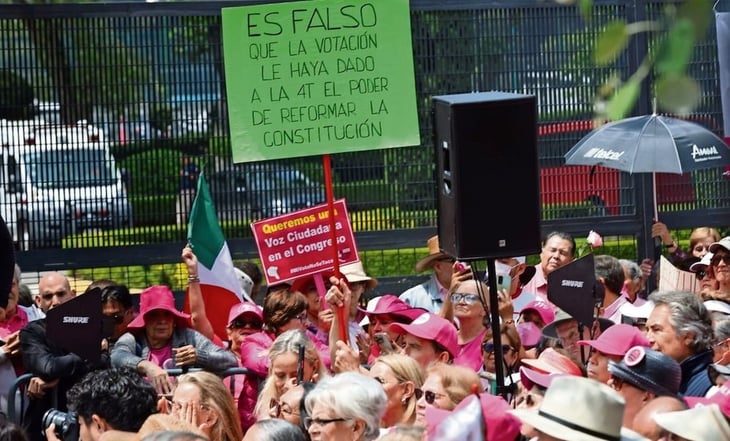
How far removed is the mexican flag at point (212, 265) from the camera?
10.1 meters

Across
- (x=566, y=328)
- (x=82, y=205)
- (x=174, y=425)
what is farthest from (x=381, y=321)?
(x=82, y=205)

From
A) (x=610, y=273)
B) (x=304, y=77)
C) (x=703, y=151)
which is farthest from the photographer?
(x=703, y=151)

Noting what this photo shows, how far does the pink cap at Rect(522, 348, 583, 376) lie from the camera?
257 inches

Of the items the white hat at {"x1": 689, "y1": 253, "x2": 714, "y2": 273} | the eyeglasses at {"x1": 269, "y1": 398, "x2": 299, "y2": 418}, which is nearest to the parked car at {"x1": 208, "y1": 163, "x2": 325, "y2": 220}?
the white hat at {"x1": 689, "y1": 253, "x2": 714, "y2": 273}

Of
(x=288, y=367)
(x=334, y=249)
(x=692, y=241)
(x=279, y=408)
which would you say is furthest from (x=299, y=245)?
(x=692, y=241)

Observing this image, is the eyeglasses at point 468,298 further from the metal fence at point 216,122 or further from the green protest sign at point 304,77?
the metal fence at point 216,122

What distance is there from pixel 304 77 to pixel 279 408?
333 cm

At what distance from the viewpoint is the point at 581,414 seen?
4.27 metres

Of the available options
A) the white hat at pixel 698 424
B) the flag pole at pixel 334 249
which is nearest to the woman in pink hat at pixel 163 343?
the flag pole at pixel 334 249

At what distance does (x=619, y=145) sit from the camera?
11.1m

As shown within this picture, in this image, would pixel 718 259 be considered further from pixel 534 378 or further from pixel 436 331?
pixel 534 378

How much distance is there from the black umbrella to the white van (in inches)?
150

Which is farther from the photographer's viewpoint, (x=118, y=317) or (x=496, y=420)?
(x=118, y=317)

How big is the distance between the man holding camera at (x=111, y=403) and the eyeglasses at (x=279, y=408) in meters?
0.66
